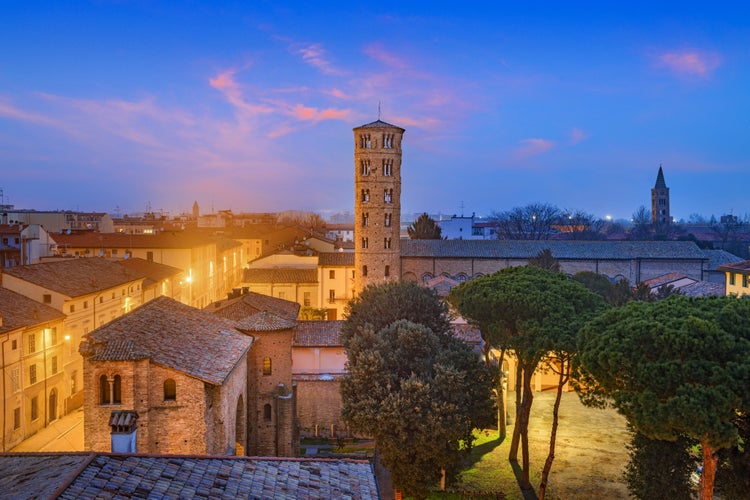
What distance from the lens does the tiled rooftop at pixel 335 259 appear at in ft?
176

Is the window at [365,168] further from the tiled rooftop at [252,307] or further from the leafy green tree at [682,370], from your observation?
the leafy green tree at [682,370]

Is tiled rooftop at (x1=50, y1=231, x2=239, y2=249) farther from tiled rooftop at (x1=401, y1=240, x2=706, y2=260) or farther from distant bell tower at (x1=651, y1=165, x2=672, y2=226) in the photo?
distant bell tower at (x1=651, y1=165, x2=672, y2=226)

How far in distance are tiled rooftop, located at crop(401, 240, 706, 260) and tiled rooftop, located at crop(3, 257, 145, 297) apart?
2707 cm

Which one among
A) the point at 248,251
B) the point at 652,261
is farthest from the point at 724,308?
the point at 248,251

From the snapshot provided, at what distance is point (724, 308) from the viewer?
57.6ft

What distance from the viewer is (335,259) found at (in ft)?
178

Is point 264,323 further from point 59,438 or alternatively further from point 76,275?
point 76,275

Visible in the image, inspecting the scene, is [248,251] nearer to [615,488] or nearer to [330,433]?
[330,433]

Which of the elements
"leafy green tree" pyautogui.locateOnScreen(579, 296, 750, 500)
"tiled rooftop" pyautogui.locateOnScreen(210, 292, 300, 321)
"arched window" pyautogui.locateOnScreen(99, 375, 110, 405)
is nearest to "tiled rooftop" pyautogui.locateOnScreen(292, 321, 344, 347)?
"tiled rooftop" pyautogui.locateOnScreen(210, 292, 300, 321)

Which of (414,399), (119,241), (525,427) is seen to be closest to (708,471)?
(525,427)

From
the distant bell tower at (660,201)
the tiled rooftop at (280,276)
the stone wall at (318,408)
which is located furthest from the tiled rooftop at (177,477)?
the distant bell tower at (660,201)

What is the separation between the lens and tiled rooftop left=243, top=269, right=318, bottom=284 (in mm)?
54844

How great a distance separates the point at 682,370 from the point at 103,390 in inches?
659

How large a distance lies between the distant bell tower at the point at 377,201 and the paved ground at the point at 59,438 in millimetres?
23694
